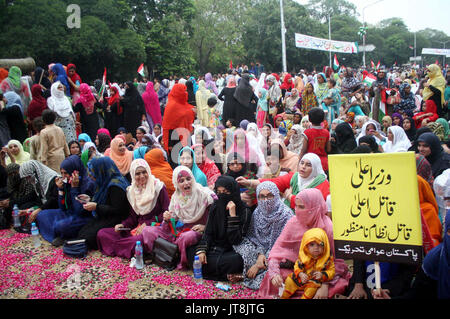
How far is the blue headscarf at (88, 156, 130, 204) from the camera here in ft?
14.7

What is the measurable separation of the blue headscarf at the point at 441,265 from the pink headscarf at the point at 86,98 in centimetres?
694

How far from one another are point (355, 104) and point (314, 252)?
17.3ft

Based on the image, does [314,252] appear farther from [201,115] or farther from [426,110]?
[201,115]

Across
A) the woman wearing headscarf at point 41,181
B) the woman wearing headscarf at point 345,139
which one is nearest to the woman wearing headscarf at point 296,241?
the woman wearing headscarf at point 345,139

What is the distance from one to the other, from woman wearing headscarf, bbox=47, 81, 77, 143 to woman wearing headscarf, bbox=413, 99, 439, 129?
6196mm

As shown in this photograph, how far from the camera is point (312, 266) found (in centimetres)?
298

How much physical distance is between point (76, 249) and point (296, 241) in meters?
2.48

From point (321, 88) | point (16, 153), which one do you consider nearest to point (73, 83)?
point (16, 153)

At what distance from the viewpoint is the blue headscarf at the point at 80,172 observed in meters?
4.70

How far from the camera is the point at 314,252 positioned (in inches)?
115
